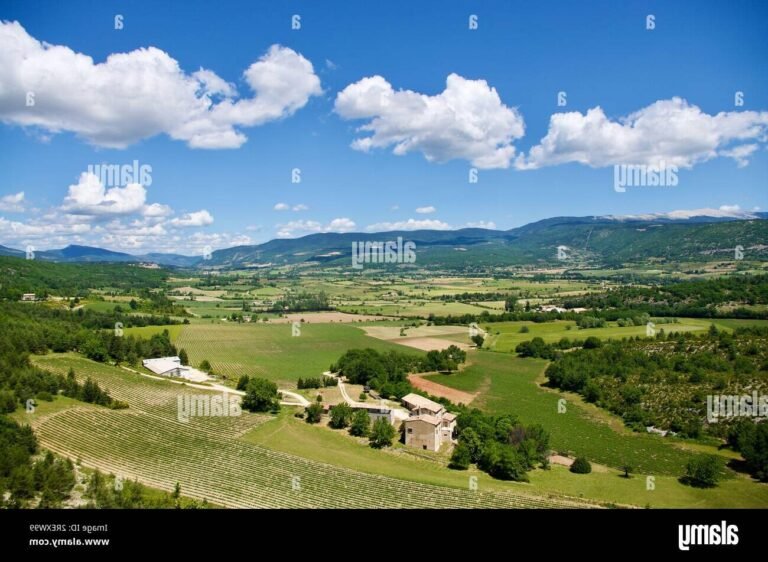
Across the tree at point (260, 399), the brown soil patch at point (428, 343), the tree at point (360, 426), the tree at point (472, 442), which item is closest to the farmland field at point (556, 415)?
the brown soil patch at point (428, 343)

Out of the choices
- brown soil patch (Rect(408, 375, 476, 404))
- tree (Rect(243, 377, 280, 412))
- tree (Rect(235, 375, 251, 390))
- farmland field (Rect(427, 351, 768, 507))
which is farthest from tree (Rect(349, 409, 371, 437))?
tree (Rect(235, 375, 251, 390))

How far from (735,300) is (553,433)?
7328 cm

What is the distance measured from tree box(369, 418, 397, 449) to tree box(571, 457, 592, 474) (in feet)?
41.7

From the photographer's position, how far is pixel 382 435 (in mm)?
37969

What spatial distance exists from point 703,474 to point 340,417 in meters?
25.2

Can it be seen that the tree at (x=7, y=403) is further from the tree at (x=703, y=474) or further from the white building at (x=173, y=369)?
the tree at (x=703, y=474)

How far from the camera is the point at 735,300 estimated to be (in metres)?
94.2

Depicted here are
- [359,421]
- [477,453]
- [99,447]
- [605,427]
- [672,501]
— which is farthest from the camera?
[605,427]

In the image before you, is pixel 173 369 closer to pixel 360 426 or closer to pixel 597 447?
pixel 360 426

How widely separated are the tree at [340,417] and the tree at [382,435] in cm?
381


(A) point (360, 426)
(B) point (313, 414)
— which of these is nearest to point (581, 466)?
(A) point (360, 426)

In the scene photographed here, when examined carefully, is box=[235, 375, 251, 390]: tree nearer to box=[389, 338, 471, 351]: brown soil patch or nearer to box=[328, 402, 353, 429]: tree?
box=[328, 402, 353, 429]: tree
